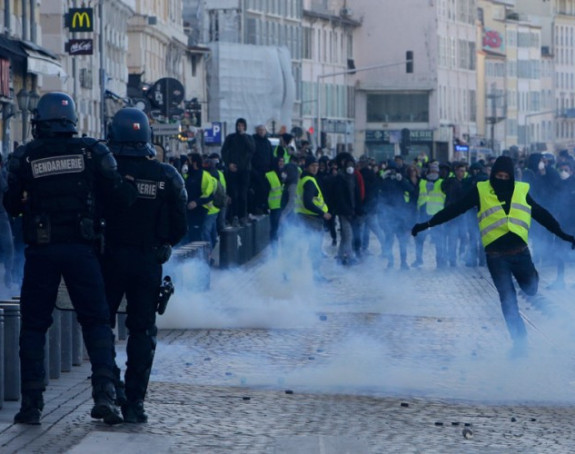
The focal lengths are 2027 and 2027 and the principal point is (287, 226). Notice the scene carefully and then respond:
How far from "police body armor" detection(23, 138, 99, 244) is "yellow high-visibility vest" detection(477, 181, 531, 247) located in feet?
19.3

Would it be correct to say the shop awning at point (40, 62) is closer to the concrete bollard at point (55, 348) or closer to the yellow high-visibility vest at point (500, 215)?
the yellow high-visibility vest at point (500, 215)

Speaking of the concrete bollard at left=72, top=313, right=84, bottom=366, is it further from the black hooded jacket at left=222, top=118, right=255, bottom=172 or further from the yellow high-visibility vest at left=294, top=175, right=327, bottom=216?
the black hooded jacket at left=222, top=118, right=255, bottom=172

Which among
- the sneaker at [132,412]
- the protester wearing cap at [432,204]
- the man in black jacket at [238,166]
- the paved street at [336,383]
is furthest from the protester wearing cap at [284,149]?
the sneaker at [132,412]

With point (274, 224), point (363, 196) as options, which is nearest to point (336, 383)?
point (274, 224)

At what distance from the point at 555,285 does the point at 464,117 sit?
11045 centimetres

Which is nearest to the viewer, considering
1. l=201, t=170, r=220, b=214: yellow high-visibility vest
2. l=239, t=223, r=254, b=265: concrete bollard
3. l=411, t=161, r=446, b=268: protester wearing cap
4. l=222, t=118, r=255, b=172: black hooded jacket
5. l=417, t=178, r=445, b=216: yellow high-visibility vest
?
l=201, t=170, r=220, b=214: yellow high-visibility vest

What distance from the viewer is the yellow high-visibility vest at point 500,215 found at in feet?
53.7

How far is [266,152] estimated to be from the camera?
117 ft

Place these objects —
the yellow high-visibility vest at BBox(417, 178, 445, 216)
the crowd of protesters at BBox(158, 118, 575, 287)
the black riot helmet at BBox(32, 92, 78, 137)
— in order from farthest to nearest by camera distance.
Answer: the yellow high-visibility vest at BBox(417, 178, 445, 216) → the crowd of protesters at BBox(158, 118, 575, 287) → the black riot helmet at BBox(32, 92, 78, 137)

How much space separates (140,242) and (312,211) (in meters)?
16.0

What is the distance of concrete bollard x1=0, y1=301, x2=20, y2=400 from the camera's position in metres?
12.4

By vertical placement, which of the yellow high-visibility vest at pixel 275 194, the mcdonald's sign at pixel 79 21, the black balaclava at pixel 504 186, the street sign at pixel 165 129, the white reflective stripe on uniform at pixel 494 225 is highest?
the mcdonald's sign at pixel 79 21

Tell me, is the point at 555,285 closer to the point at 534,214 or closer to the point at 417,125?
the point at 534,214

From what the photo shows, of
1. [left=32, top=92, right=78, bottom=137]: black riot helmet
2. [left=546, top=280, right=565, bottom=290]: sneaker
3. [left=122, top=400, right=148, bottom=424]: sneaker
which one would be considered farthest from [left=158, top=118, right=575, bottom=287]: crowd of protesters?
[left=32, top=92, right=78, bottom=137]: black riot helmet
